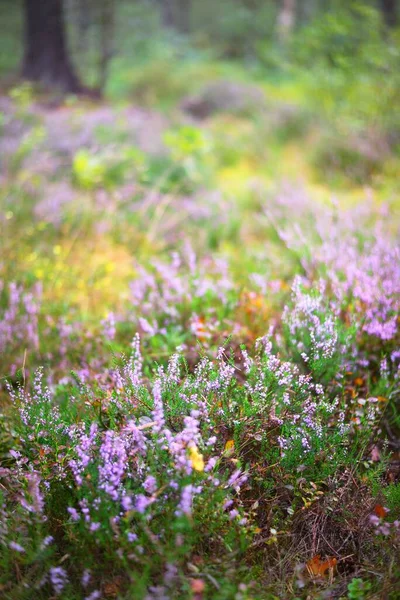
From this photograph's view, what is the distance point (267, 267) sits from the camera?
11.2 feet

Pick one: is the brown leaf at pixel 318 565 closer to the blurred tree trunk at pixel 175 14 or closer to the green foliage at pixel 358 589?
the green foliage at pixel 358 589

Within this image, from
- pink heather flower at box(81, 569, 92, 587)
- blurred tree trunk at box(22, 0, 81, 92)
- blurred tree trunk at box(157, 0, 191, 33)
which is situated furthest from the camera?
blurred tree trunk at box(157, 0, 191, 33)

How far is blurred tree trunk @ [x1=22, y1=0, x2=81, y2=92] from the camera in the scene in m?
8.50

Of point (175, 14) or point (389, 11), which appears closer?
point (389, 11)

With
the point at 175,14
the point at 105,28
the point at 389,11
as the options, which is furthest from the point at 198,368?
the point at 175,14

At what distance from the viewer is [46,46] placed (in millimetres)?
8555

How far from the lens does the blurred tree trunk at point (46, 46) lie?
8.50 metres

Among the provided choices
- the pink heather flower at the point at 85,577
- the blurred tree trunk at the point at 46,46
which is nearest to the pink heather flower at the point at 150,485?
the pink heather flower at the point at 85,577

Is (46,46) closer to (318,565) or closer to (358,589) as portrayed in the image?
(318,565)

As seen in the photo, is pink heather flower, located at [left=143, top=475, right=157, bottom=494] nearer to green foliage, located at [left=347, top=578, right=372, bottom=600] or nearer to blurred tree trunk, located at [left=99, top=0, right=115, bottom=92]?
green foliage, located at [left=347, top=578, right=372, bottom=600]

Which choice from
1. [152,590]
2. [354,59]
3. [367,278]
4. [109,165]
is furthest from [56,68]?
[152,590]

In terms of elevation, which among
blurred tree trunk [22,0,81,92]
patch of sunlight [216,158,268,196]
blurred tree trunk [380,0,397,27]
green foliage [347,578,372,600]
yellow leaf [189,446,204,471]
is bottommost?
patch of sunlight [216,158,268,196]

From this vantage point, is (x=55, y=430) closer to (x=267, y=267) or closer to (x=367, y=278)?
(x=367, y=278)

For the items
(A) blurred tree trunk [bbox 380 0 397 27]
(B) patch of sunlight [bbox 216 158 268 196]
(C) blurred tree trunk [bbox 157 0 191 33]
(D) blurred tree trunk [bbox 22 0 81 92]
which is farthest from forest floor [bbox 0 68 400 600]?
(C) blurred tree trunk [bbox 157 0 191 33]
